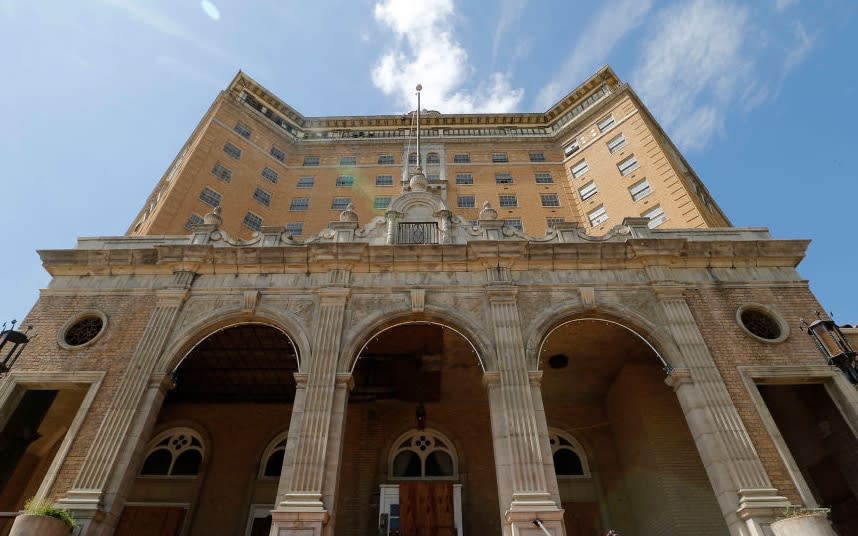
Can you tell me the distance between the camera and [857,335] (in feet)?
54.6

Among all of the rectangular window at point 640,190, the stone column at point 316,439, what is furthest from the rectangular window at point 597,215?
the stone column at point 316,439

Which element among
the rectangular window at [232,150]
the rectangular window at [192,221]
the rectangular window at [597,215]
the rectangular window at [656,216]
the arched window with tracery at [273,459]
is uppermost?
the rectangular window at [232,150]

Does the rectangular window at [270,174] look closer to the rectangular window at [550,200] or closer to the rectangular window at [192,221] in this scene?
the rectangular window at [192,221]

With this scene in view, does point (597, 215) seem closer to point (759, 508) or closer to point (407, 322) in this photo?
point (407, 322)

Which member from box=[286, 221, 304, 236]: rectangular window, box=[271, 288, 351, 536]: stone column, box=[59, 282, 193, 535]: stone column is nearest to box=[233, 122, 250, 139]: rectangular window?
box=[286, 221, 304, 236]: rectangular window

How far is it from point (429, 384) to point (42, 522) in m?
11.5

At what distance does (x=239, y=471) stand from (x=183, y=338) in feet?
21.0

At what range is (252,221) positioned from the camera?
101 feet

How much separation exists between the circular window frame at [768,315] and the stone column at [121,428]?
16745mm

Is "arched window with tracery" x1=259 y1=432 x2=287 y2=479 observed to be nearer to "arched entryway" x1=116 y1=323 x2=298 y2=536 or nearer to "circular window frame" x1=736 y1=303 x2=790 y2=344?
"arched entryway" x1=116 y1=323 x2=298 y2=536

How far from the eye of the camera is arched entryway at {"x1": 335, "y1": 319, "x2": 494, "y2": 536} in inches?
632

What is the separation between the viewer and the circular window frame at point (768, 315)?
1391cm

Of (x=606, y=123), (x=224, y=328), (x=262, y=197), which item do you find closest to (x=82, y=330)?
(x=224, y=328)

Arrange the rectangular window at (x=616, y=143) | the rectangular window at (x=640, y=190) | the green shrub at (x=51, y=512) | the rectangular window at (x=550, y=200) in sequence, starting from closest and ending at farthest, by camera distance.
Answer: the green shrub at (x=51, y=512), the rectangular window at (x=640, y=190), the rectangular window at (x=616, y=143), the rectangular window at (x=550, y=200)
